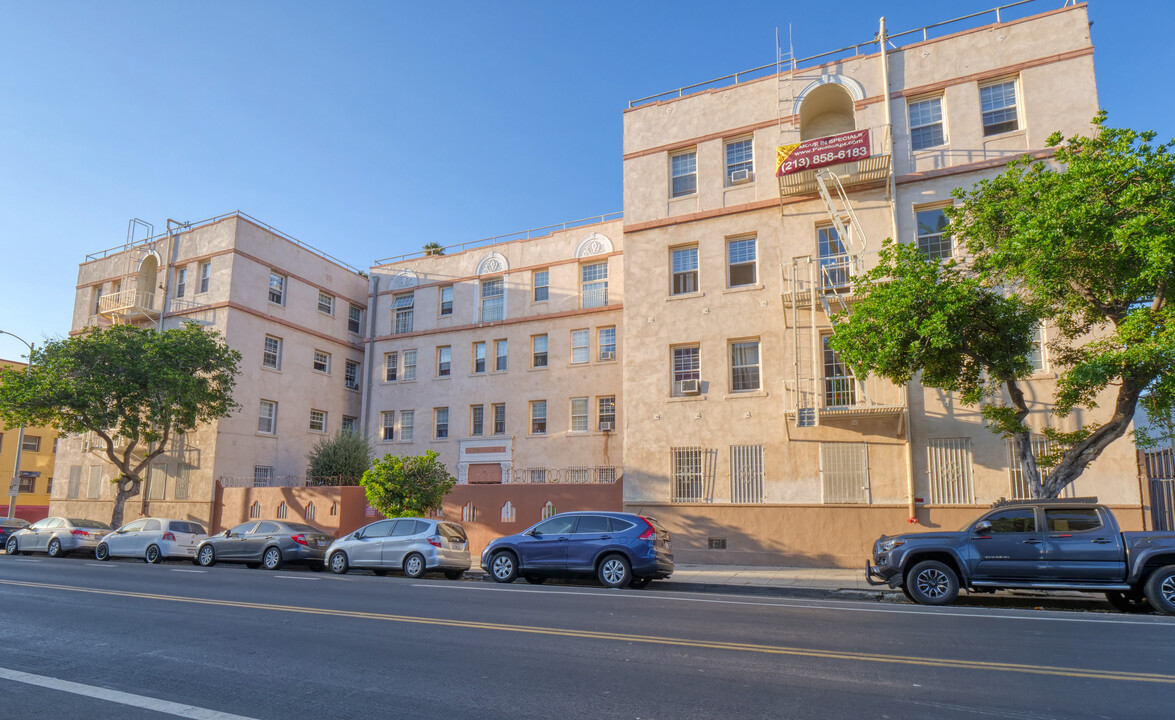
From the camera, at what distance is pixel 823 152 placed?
1959 centimetres

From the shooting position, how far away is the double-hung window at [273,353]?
101 feet

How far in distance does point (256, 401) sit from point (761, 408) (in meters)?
20.5

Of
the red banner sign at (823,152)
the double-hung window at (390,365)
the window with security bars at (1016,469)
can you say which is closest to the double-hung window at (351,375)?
the double-hung window at (390,365)

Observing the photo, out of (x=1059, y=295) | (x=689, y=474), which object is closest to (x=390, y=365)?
(x=689, y=474)

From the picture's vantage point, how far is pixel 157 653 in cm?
721

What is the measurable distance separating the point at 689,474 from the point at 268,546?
11.4 m

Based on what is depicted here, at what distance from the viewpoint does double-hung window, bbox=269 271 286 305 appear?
3125cm

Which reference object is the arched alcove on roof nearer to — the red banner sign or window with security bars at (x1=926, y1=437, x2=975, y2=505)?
the red banner sign

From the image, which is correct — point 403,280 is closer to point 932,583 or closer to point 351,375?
point 351,375

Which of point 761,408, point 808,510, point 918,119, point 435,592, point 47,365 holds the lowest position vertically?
point 435,592

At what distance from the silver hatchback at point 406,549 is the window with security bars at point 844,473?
939cm

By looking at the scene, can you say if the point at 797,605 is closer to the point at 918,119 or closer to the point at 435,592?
the point at 435,592

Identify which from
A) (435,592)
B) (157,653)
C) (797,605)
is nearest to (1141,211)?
(797,605)

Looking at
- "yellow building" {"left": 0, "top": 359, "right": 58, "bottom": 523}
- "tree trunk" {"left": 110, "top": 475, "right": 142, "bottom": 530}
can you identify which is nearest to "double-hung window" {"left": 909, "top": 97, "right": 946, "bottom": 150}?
"tree trunk" {"left": 110, "top": 475, "right": 142, "bottom": 530}
